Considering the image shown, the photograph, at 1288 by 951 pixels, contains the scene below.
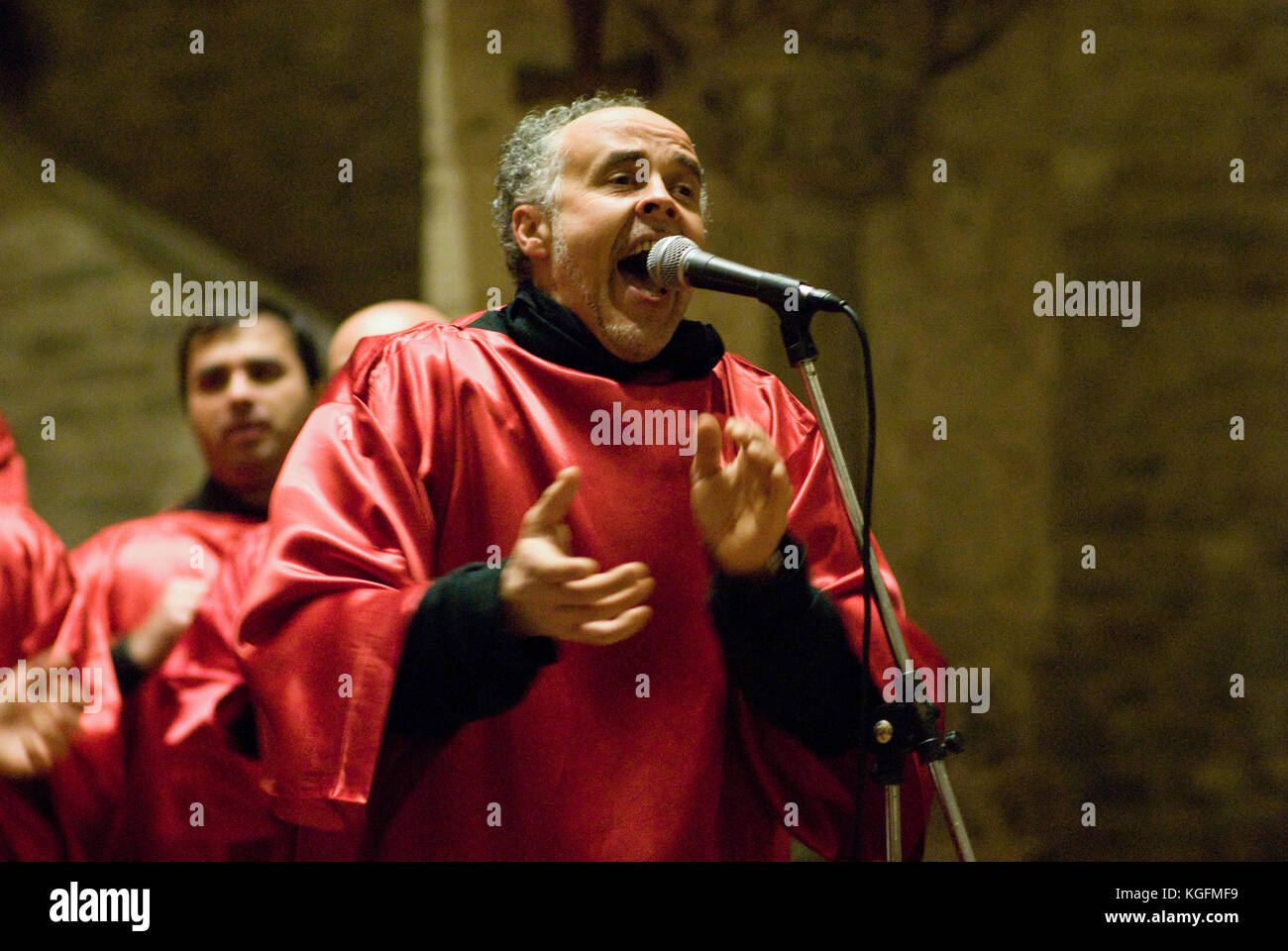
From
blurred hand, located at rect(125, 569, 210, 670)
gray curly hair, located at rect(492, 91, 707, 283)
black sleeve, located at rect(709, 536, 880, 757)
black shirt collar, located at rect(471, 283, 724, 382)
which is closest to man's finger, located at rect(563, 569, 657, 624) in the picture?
black sleeve, located at rect(709, 536, 880, 757)

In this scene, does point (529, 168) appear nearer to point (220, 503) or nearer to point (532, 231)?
point (532, 231)

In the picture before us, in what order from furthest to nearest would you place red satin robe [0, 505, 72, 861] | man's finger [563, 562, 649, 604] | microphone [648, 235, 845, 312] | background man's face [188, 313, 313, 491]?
background man's face [188, 313, 313, 491], red satin robe [0, 505, 72, 861], microphone [648, 235, 845, 312], man's finger [563, 562, 649, 604]

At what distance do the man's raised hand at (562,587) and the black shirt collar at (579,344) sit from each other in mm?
444

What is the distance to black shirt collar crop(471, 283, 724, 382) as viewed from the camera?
6.97 feet

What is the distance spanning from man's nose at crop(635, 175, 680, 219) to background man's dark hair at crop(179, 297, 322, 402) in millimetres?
1325

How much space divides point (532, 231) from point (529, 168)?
12cm

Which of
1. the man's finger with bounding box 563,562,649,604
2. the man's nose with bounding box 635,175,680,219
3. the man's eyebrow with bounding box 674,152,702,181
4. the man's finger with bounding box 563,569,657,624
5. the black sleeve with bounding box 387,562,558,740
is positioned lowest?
the black sleeve with bounding box 387,562,558,740

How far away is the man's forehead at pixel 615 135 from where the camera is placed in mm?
2178

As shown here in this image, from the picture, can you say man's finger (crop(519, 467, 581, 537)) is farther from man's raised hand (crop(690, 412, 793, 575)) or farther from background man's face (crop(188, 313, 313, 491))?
background man's face (crop(188, 313, 313, 491))

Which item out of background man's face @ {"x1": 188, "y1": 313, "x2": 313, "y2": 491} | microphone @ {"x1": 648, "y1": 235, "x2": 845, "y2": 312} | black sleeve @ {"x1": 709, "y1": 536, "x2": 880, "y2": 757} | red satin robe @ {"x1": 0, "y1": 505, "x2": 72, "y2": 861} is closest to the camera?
microphone @ {"x1": 648, "y1": 235, "x2": 845, "y2": 312}

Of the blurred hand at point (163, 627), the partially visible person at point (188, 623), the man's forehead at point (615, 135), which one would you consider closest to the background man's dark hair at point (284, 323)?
the partially visible person at point (188, 623)

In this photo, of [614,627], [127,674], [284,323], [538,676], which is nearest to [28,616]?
[127,674]
